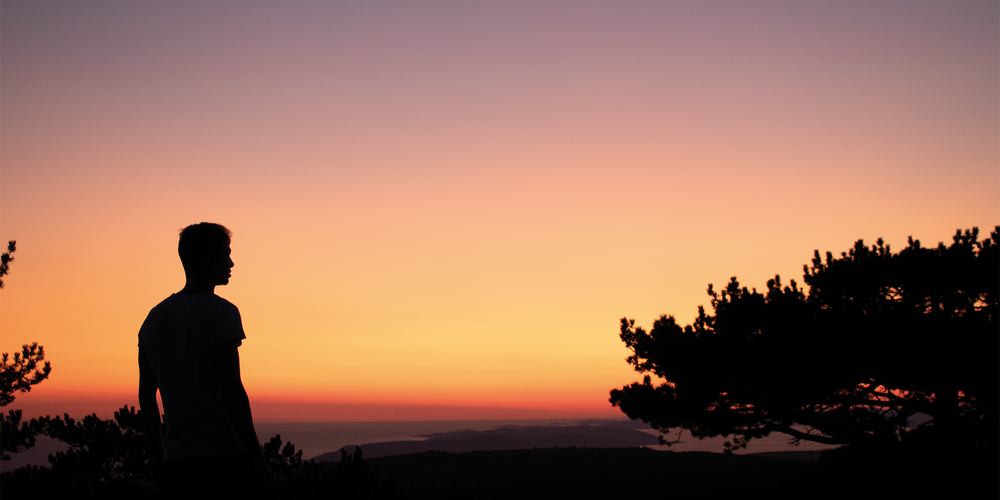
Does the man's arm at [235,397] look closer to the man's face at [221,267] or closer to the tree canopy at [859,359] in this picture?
the man's face at [221,267]

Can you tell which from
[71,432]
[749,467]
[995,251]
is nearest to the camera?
[71,432]

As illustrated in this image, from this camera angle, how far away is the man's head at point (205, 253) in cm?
256

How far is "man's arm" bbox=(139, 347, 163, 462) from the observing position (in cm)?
262

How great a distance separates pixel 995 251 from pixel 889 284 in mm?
2362

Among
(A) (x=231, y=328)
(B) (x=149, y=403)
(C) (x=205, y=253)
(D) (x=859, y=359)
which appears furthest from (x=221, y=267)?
(D) (x=859, y=359)

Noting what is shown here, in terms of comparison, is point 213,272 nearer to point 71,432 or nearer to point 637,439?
point 71,432

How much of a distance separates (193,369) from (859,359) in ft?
52.2

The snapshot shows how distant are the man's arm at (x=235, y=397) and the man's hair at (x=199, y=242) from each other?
45 centimetres

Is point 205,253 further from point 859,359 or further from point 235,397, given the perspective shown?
point 859,359

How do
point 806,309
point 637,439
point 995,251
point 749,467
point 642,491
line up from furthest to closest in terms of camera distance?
point 637,439
point 749,467
point 642,491
point 806,309
point 995,251

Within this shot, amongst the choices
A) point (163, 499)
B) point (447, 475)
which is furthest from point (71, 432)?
point (447, 475)

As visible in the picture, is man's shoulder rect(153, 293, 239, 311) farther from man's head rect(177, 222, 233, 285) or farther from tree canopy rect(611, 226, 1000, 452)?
tree canopy rect(611, 226, 1000, 452)

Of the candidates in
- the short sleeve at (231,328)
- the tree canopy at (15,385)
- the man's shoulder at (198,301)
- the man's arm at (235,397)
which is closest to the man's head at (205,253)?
the man's shoulder at (198,301)

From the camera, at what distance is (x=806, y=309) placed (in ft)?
51.7
